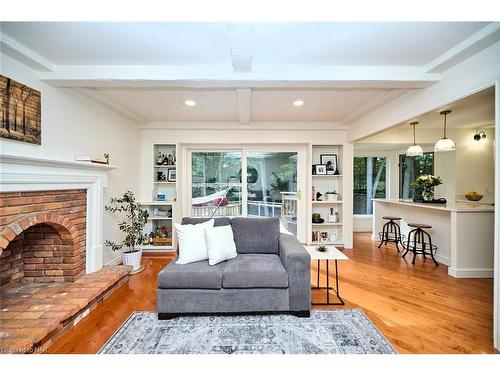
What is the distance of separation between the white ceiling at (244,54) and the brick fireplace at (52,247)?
1306mm

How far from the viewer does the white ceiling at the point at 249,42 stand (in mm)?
1649

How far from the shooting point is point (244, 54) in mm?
1865

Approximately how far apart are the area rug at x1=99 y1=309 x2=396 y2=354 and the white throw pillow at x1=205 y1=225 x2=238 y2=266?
1.76ft

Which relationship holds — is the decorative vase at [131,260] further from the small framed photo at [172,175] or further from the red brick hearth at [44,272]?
the small framed photo at [172,175]

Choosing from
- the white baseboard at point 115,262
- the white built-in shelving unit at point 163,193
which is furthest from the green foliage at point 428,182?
the white baseboard at point 115,262

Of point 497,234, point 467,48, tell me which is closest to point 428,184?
point 497,234

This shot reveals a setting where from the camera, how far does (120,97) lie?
301 cm

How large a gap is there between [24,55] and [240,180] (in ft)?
11.0

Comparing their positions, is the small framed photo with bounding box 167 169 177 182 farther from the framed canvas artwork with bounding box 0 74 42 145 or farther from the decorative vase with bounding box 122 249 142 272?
the framed canvas artwork with bounding box 0 74 42 145

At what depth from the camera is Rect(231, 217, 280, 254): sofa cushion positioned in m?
2.61

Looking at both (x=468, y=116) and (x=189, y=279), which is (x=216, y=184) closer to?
(x=189, y=279)

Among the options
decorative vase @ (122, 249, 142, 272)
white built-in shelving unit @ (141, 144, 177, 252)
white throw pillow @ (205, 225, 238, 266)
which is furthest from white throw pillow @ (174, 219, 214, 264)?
white built-in shelving unit @ (141, 144, 177, 252)
